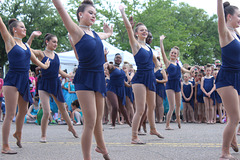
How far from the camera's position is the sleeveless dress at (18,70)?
5.78 meters

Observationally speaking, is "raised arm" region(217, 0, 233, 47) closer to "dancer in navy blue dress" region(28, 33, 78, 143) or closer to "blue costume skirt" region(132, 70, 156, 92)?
"blue costume skirt" region(132, 70, 156, 92)

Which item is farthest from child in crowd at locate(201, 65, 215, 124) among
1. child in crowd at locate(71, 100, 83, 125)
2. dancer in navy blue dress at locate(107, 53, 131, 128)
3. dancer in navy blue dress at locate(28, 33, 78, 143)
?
dancer in navy blue dress at locate(28, 33, 78, 143)

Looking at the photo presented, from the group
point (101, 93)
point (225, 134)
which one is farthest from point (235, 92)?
point (101, 93)

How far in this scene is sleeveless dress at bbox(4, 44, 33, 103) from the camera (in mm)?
5781

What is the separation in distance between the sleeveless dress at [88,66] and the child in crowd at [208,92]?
9.08 m

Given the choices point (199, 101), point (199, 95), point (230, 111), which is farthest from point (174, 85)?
point (230, 111)

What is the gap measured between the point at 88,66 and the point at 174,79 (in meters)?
5.77

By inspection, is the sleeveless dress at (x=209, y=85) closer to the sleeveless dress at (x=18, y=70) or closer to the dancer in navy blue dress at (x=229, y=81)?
the dancer in navy blue dress at (x=229, y=81)

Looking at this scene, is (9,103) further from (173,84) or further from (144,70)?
(173,84)

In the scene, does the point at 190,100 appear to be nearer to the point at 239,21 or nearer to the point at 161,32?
the point at 239,21

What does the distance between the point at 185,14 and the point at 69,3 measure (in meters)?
25.7

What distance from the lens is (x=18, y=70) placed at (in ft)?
19.3

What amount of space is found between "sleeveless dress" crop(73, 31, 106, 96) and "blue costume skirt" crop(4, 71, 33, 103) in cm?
193

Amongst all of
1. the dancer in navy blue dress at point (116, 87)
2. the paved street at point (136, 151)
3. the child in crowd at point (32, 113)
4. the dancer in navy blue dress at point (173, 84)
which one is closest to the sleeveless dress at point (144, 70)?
the paved street at point (136, 151)
